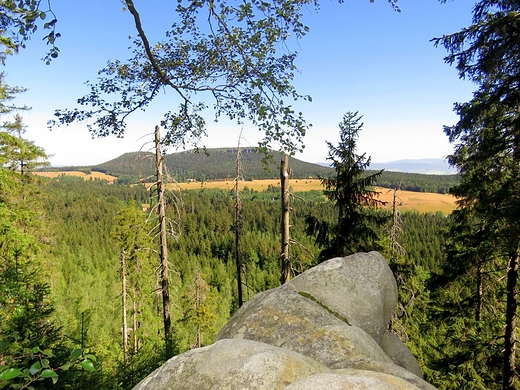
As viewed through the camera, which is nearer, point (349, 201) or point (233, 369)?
point (233, 369)

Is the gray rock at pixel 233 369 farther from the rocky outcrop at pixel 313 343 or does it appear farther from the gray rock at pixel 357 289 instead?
the gray rock at pixel 357 289

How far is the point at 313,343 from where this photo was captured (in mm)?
4992

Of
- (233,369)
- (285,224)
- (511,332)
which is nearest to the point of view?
(233,369)

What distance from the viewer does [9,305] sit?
18.9 feet

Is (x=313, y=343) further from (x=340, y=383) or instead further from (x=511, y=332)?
(x=511, y=332)

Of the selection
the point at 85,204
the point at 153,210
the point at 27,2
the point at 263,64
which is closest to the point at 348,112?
the point at 153,210

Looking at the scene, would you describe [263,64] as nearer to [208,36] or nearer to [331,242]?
[208,36]

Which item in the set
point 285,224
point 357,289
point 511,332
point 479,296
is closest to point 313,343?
point 357,289

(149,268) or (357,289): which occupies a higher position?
(357,289)

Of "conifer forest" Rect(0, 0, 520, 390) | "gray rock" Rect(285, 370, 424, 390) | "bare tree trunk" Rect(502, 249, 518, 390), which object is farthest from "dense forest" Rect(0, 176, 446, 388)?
"bare tree trunk" Rect(502, 249, 518, 390)

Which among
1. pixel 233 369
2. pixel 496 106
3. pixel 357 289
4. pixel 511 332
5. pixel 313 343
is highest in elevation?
pixel 496 106

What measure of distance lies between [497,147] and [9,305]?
36.4ft

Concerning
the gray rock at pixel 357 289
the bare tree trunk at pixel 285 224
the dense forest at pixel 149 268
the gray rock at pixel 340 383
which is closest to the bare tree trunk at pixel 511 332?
the gray rock at pixel 357 289

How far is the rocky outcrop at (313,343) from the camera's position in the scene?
2.94 meters
